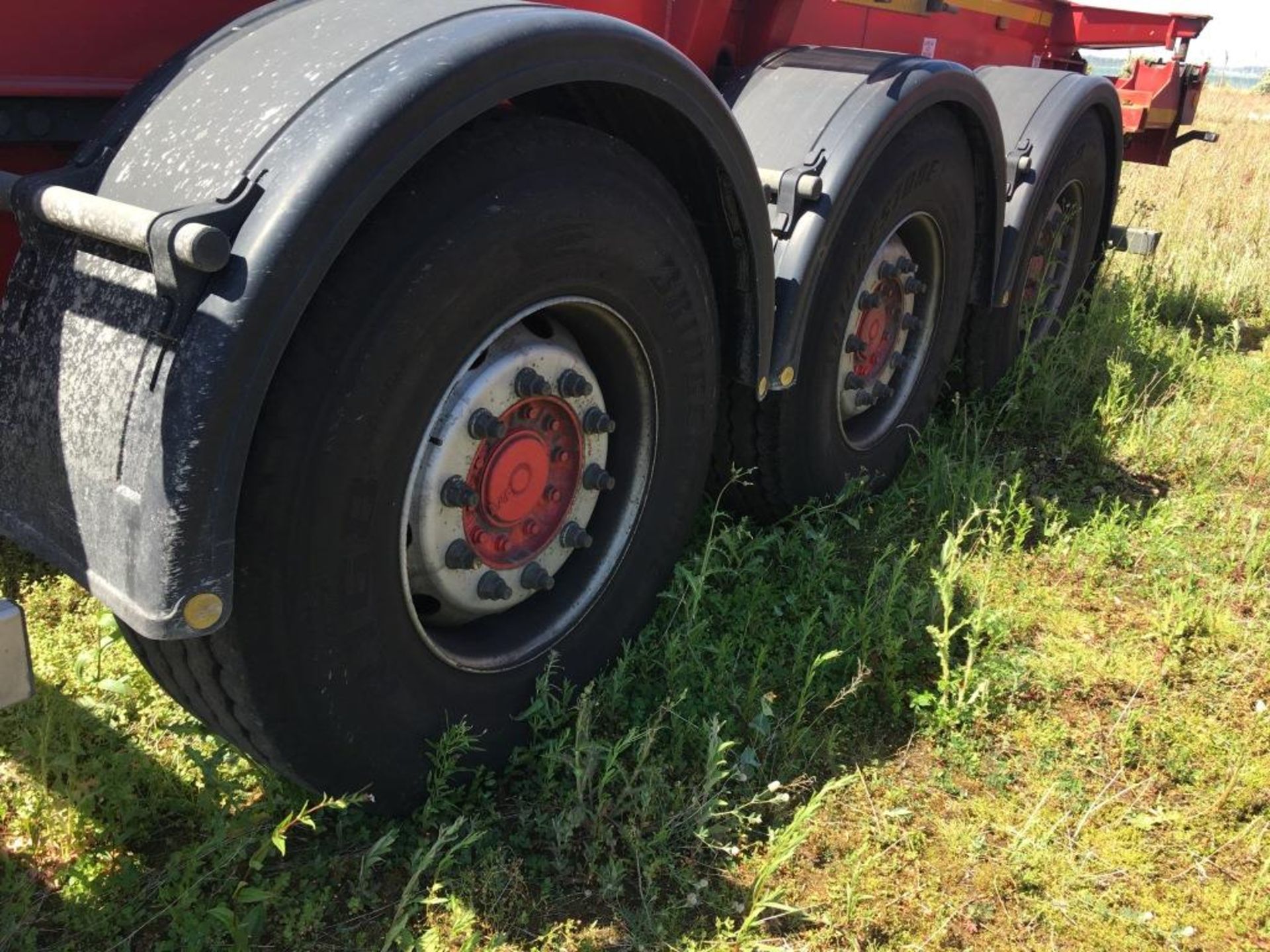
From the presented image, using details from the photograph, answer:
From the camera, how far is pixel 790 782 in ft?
7.01

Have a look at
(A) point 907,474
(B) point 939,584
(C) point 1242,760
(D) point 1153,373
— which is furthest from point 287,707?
(D) point 1153,373

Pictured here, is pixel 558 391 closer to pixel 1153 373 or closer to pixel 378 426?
pixel 378 426

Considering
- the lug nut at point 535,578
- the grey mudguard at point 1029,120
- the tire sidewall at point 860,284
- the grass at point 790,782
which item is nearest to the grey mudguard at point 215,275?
the grass at point 790,782

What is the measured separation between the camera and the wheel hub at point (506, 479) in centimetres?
181

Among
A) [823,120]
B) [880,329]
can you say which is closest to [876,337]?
[880,329]

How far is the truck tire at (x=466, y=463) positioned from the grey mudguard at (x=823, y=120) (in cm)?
33

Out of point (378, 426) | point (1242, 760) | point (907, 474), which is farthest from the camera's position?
point (907, 474)

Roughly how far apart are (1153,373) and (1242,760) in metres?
2.48

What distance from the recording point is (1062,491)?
3482mm

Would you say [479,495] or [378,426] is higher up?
[378,426]

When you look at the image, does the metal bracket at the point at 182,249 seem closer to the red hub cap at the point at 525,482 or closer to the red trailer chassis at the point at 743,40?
the red trailer chassis at the point at 743,40

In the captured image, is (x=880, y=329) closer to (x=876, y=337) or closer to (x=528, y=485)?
(x=876, y=337)

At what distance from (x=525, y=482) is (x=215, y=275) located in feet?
2.50

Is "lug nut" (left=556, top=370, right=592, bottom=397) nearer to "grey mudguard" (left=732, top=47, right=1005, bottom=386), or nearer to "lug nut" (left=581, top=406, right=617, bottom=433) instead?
"lug nut" (left=581, top=406, right=617, bottom=433)
